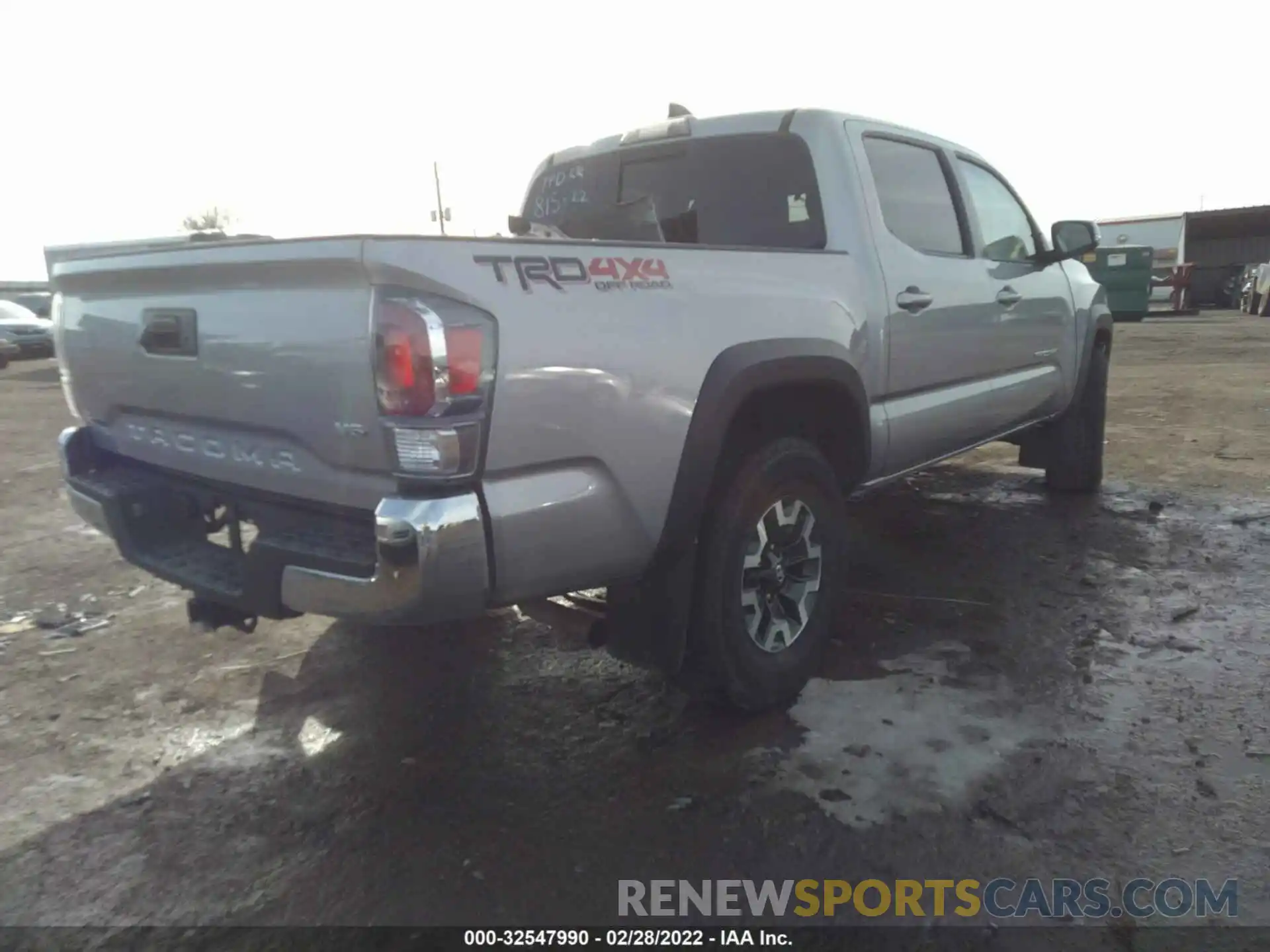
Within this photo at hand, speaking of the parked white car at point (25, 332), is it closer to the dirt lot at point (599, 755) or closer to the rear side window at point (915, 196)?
the dirt lot at point (599, 755)

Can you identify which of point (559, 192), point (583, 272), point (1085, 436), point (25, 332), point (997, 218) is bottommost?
point (1085, 436)

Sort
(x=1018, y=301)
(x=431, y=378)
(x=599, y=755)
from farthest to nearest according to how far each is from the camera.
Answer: (x=1018, y=301), (x=599, y=755), (x=431, y=378)

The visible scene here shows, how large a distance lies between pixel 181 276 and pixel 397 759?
1544mm

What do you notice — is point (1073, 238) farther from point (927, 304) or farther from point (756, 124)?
point (756, 124)

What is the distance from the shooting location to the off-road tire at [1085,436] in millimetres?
5910

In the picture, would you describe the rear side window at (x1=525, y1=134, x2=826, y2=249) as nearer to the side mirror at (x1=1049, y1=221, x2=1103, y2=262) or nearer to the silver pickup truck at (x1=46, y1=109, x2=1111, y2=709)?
the silver pickup truck at (x1=46, y1=109, x2=1111, y2=709)

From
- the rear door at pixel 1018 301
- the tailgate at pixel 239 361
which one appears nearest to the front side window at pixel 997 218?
the rear door at pixel 1018 301

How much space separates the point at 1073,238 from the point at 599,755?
3843 mm

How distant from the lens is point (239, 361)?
2.48 metres

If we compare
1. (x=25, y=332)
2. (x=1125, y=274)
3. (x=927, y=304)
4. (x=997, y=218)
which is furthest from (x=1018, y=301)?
(x=25, y=332)

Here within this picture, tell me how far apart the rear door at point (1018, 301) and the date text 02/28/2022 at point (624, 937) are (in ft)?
10.3

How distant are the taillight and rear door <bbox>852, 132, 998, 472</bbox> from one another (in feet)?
6.52

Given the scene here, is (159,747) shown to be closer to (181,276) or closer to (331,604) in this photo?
(331,604)

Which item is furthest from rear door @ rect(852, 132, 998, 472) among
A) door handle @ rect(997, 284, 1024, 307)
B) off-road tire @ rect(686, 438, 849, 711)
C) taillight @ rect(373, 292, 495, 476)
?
taillight @ rect(373, 292, 495, 476)
